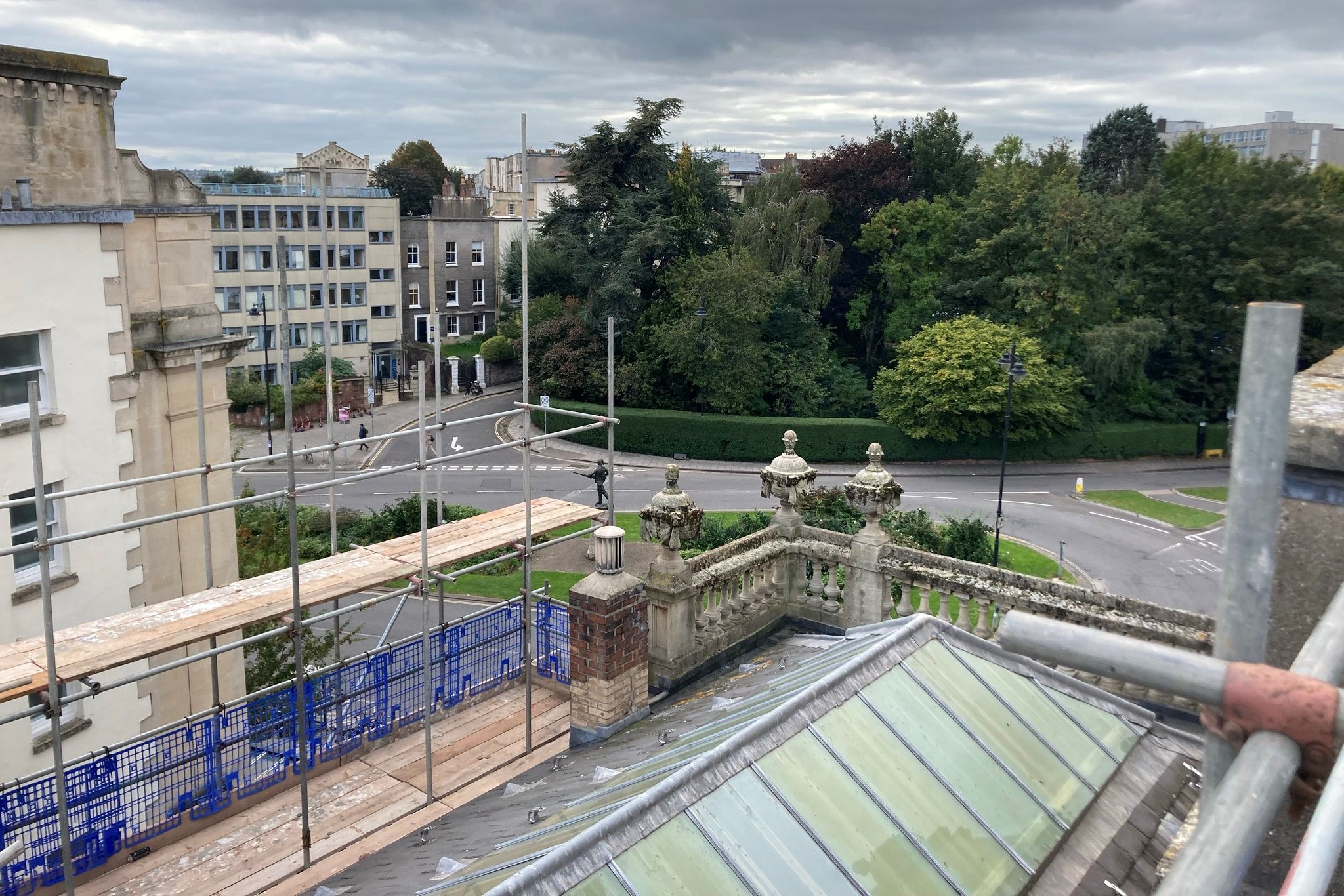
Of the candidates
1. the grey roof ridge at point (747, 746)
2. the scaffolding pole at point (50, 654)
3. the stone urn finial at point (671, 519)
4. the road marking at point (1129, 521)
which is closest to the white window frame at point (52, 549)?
the scaffolding pole at point (50, 654)

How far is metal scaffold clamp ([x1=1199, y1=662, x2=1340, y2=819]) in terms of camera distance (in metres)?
1.85

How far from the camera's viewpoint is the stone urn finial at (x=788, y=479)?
12.7 m

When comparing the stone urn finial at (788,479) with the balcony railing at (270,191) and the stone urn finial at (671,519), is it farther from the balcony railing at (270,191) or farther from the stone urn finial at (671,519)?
the balcony railing at (270,191)

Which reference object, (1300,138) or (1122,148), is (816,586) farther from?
(1300,138)

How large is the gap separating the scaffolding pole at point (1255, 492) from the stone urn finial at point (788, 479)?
34.4 feet

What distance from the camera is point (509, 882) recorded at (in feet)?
16.8

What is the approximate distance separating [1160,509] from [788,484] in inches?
1300

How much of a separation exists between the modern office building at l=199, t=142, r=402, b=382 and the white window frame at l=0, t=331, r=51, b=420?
36.1 metres

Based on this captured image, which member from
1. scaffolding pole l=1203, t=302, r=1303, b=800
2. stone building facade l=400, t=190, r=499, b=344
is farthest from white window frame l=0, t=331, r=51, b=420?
stone building facade l=400, t=190, r=499, b=344

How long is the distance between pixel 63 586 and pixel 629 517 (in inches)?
897

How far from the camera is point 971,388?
45.5 m

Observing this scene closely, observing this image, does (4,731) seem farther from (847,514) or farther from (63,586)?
(847,514)

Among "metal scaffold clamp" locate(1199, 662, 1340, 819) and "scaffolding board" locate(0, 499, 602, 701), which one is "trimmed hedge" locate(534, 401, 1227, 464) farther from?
"metal scaffold clamp" locate(1199, 662, 1340, 819)

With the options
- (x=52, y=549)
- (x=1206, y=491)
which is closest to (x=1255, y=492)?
(x=52, y=549)
